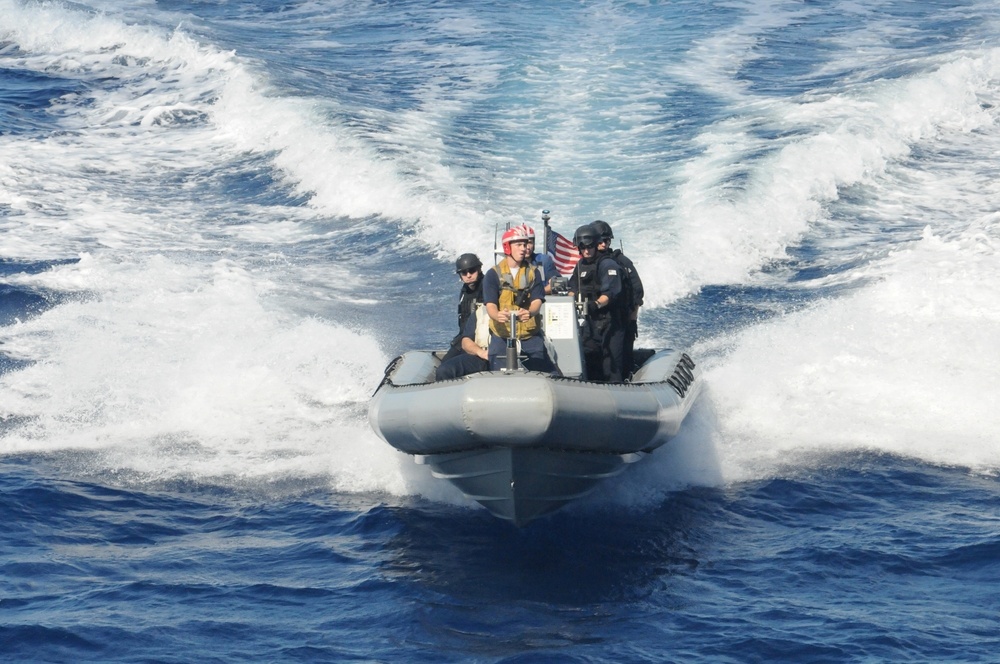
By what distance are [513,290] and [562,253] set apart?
2354 millimetres

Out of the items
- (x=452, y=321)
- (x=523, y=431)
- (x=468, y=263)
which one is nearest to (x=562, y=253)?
(x=468, y=263)

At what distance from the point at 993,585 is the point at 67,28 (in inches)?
821

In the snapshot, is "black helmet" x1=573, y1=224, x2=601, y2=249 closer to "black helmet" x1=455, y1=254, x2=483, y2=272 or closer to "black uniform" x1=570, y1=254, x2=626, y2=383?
"black uniform" x1=570, y1=254, x2=626, y2=383

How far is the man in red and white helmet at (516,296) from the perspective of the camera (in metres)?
8.51

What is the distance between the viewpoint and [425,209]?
1562 centimetres

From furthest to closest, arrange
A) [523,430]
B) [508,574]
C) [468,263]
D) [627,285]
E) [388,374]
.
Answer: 1. [388,374]
2. [627,285]
3. [468,263]
4. [508,574]
5. [523,430]

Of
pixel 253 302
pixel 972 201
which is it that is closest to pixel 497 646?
pixel 253 302

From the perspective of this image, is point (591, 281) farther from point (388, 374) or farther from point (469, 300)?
point (388, 374)

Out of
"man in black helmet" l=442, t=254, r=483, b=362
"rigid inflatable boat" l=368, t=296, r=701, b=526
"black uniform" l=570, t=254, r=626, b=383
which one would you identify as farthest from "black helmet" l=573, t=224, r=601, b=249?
"rigid inflatable boat" l=368, t=296, r=701, b=526

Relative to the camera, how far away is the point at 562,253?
10.8 m

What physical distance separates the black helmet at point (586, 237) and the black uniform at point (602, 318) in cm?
14

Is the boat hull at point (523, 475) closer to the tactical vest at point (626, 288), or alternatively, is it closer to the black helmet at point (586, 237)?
the tactical vest at point (626, 288)

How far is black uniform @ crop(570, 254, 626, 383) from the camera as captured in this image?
9125 mm

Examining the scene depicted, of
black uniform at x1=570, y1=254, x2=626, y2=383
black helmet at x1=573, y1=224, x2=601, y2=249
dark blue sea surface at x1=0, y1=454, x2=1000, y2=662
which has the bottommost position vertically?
dark blue sea surface at x1=0, y1=454, x2=1000, y2=662
